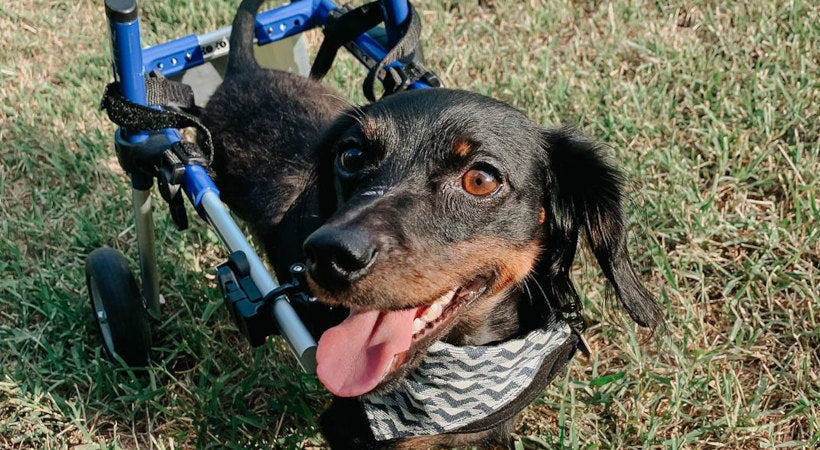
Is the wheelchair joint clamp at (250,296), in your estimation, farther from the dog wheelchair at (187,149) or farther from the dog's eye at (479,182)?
the dog's eye at (479,182)

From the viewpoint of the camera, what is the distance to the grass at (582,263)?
9.82ft

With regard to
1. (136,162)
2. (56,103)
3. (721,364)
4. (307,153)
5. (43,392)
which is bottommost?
(721,364)

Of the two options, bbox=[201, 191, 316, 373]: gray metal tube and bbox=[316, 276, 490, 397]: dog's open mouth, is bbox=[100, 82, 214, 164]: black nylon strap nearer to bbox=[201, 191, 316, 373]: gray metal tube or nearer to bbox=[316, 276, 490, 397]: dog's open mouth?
bbox=[201, 191, 316, 373]: gray metal tube

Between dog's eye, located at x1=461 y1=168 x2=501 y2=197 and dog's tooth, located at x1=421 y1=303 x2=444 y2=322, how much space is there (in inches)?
12.0

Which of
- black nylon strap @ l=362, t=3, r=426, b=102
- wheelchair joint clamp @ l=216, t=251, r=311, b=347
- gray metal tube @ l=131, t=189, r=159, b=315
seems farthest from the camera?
black nylon strap @ l=362, t=3, r=426, b=102

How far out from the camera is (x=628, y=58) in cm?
467

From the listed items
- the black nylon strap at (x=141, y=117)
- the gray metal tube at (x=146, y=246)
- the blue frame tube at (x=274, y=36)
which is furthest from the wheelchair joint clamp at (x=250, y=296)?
the blue frame tube at (x=274, y=36)

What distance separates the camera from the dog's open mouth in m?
2.10

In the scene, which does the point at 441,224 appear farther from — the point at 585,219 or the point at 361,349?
the point at 585,219

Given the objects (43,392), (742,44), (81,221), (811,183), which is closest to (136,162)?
(43,392)

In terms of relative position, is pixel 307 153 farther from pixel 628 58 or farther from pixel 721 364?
pixel 628 58

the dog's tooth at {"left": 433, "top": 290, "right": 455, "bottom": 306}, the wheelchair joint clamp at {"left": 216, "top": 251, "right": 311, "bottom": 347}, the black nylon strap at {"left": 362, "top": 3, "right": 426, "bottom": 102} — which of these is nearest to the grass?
the dog's tooth at {"left": 433, "top": 290, "right": 455, "bottom": 306}

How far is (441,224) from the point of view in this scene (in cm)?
216

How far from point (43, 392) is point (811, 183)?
314 cm
